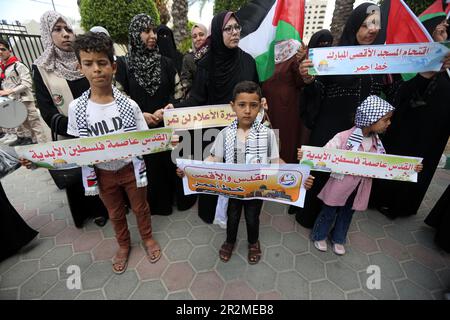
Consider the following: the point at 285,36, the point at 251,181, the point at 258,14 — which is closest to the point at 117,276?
the point at 251,181

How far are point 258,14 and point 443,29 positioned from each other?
2.12 m

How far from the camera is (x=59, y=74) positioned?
247 centimetres

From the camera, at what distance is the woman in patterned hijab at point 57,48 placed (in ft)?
7.90

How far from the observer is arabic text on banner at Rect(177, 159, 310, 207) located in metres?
2.02

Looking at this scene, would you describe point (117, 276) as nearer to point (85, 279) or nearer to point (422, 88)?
point (85, 279)

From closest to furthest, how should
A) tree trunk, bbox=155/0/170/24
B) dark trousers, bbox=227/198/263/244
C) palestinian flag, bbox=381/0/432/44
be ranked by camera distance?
palestinian flag, bbox=381/0/432/44 < dark trousers, bbox=227/198/263/244 < tree trunk, bbox=155/0/170/24

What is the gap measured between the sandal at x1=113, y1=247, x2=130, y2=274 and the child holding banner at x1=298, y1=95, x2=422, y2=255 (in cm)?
224

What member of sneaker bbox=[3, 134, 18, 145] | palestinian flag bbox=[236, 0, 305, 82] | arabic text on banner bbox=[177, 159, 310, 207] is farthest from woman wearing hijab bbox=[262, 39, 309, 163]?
sneaker bbox=[3, 134, 18, 145]

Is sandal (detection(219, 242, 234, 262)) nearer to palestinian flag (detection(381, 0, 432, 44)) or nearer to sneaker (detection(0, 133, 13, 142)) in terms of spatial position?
palestinian flag (detection(381, 0, 432, 44))

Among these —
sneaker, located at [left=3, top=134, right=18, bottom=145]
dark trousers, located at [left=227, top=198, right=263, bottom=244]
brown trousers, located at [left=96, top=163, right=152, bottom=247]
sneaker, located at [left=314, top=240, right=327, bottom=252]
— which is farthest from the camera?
sneaker, located at [left=3, top=134, right=18, bottom=145]

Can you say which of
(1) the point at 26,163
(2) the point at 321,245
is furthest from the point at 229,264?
(1) the point at 26,163

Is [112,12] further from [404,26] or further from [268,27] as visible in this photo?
[404,26]

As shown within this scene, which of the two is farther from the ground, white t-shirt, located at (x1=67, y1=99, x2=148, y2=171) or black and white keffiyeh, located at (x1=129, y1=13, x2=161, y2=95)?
black and white keffiyeh, located at (x1=129, y1=13, x2=161, y2=95)

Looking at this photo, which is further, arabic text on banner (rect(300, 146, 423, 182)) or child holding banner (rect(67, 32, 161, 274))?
arabic text on banner (rect(300, 146, 423, 182))
